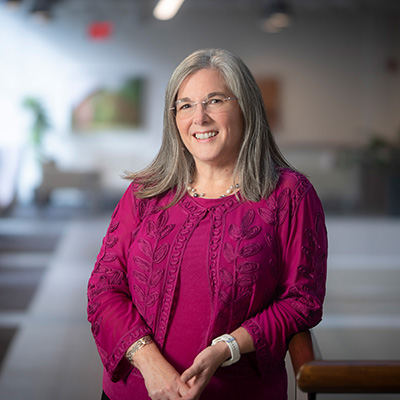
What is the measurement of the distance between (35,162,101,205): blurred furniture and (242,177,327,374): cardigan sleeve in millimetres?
3542

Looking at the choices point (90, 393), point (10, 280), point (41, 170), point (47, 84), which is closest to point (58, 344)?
point (90, 393)

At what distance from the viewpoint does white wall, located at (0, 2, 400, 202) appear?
4.76m

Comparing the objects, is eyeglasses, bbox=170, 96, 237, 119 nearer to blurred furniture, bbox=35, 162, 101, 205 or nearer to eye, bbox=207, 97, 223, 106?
eye, bbox=207, 97, 223, 106

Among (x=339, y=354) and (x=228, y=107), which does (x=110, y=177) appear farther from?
(x=228, y=107)

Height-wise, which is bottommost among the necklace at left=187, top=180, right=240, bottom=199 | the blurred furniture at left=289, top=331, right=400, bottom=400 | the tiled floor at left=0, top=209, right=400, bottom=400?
the tiled floor at left=0, top=209, right=400, bottom=400

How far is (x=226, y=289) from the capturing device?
4.70 ft

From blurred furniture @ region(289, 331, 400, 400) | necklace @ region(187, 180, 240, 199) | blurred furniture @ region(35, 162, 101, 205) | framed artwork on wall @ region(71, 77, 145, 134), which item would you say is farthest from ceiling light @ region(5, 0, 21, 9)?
blurred furniture @ region(289, 331, 400, 400)

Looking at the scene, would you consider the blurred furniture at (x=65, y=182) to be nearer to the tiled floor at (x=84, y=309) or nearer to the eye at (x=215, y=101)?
the tiled floor at (x=84, y=309)

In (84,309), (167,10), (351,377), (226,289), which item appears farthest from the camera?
(167,10)

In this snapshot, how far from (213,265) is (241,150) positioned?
324 millimetres

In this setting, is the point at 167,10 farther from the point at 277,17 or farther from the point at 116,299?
the point at 116,299

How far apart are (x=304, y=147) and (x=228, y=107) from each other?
3.71 metres

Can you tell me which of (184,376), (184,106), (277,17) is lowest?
(184,376)

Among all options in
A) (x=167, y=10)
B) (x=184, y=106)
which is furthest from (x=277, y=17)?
(x=184, y=106)
